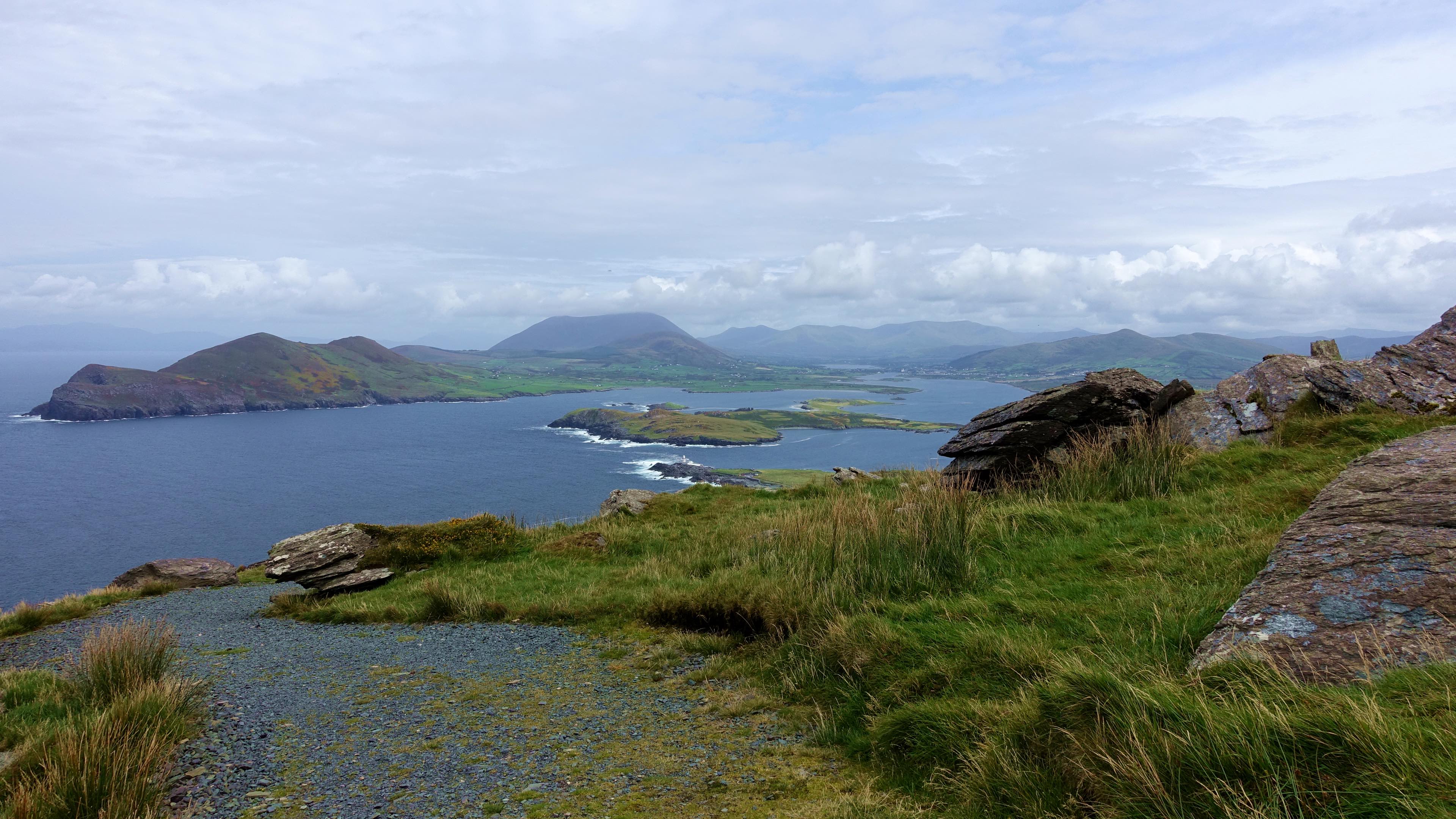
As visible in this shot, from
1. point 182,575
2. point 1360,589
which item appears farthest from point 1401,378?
point 182,575

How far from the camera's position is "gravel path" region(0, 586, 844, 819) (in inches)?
244

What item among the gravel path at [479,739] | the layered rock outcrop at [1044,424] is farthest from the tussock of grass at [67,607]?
the layered rock outcrop at [1044,424]

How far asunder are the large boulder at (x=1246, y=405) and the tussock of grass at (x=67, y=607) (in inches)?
1040

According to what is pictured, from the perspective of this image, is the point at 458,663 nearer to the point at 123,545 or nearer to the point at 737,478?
the point at 737,478

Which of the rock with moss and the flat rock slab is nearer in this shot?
the flat rock slab

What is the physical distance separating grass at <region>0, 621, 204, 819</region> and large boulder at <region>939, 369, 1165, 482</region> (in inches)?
571

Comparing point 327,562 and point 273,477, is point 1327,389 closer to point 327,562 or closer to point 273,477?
point 327,562

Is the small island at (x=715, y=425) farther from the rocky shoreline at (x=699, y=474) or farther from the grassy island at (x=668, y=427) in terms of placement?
the rocky shoreline at (x=699, y=474)

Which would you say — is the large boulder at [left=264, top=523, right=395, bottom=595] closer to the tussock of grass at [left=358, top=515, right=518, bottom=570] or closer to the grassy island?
the tussock of grass at [left=358, top=515, right=518, bottom=570]

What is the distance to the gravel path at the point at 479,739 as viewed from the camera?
6.21 metres

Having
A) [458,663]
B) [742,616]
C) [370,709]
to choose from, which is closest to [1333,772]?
[742,616]

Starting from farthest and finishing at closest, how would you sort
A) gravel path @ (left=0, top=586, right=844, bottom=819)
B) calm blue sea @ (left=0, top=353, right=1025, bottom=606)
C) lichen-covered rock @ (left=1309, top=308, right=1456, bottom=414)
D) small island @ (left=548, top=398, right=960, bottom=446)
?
small island @ (left=548, top=398, right=960, bottom=446)
calm blue sea @ (left=0, top=353, right=1025, bottom=606)
lichen-covered rock @ (left=1309, top=308, right=1456, bottom=414)
gravel path @ (left=0, top=586, right=844, bottom=819)

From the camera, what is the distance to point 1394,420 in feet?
42.5

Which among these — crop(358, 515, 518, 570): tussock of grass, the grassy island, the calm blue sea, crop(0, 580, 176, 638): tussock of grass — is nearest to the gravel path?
crop(358, 515, 518, 570): tussock of grass
